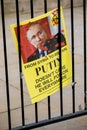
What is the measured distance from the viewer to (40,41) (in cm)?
399

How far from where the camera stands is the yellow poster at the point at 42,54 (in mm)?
3914

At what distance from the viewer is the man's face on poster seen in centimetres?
390

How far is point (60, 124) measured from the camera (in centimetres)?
450

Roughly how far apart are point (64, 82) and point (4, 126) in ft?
2.75

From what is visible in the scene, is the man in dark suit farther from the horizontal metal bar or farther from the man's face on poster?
the horizontal metal bar

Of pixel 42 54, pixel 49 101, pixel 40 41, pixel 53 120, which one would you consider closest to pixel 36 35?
pixel 40 41

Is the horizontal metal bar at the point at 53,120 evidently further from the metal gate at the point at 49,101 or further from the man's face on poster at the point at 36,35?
the man's face on poster at the point at 36,35

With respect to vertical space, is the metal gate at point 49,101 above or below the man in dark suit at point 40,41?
below

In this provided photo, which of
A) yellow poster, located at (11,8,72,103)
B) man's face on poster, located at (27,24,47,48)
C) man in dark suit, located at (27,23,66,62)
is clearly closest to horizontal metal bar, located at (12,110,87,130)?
yellow poster, located at (11,8,72,103)

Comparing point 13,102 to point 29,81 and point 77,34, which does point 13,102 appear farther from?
point 77,34

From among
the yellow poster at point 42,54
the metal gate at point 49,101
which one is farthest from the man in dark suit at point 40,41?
the metal gate at point 49,101

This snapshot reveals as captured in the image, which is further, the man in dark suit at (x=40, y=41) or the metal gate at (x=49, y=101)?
the metal gate at (x=49, y=101)

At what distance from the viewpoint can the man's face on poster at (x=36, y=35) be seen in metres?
3.90

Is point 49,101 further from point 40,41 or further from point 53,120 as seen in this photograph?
point 40,41
